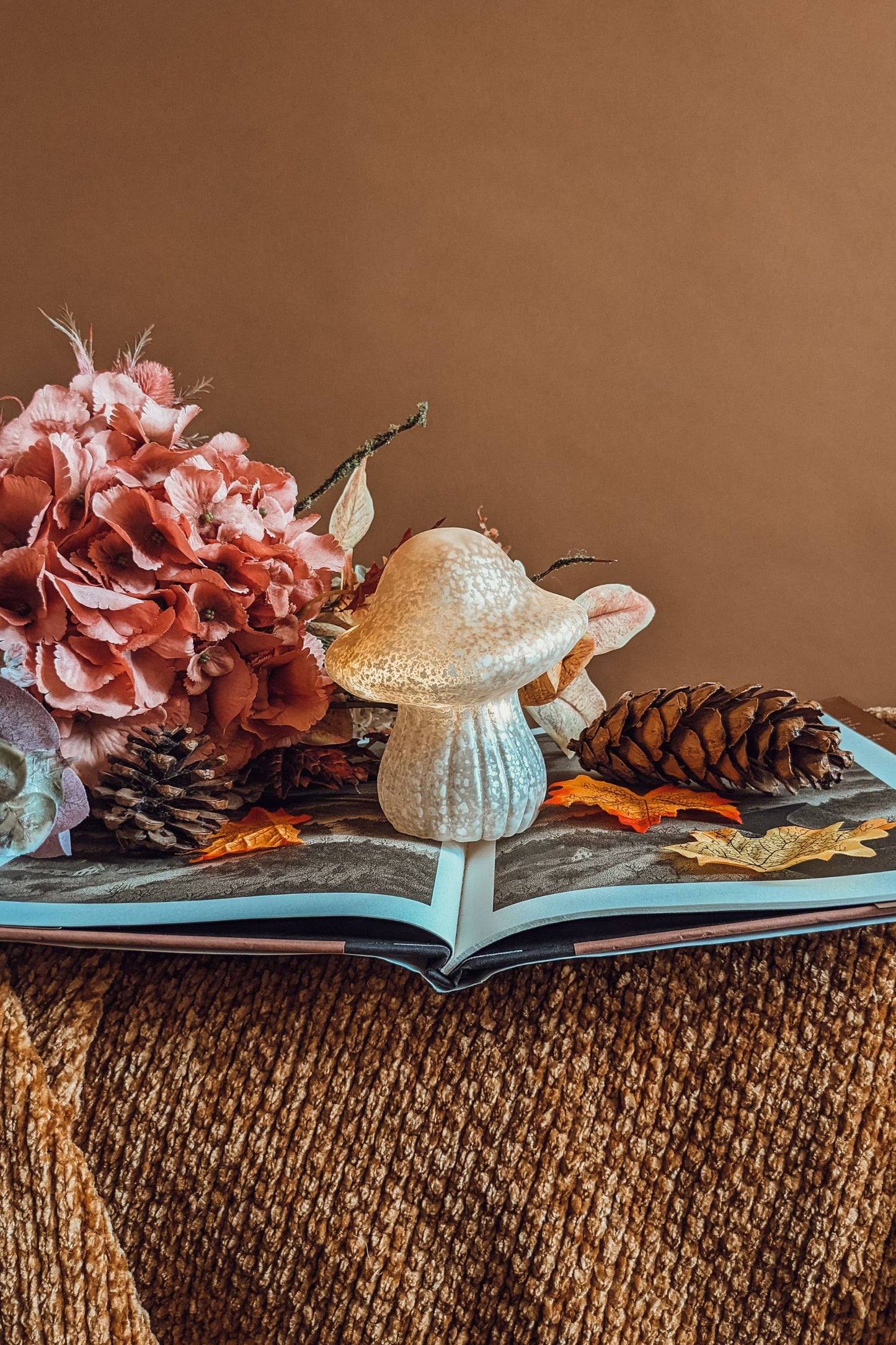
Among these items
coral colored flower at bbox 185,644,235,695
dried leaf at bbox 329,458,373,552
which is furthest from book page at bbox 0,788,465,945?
dried leaf at bbox 329,458,373,552

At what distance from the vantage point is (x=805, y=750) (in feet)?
1.52

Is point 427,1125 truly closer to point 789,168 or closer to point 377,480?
point 377,480

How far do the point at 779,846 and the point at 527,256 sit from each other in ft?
3.33

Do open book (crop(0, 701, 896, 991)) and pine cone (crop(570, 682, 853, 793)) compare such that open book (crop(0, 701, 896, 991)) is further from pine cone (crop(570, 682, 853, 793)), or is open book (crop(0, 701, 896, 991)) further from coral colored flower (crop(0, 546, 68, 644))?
coral colored flower (crop(0, 546, 68, 644))

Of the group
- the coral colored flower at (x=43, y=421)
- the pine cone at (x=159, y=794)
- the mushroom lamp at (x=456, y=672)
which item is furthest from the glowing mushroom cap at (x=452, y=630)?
the coral colored flower at (x=43, y=421)

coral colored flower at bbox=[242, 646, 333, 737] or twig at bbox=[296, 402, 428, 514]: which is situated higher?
twig at bbox=[296, 402, 428, 514]

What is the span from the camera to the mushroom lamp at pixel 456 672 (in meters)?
0.42

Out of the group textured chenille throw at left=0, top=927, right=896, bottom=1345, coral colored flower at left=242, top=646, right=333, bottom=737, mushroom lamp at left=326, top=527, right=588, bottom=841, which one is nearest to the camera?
textured chenille throw at left=0, top=927, right=896, bottom=1345

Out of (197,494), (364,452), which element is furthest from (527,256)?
(197,494)

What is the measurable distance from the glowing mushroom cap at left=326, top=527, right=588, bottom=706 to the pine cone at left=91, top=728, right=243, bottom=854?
10cm

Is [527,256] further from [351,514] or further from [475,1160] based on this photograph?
[475,1160]

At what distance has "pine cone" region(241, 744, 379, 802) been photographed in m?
0.55

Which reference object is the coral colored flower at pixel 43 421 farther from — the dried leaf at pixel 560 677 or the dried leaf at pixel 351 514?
the dried leaf at pixel 560 677

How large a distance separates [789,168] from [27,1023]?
129cm
